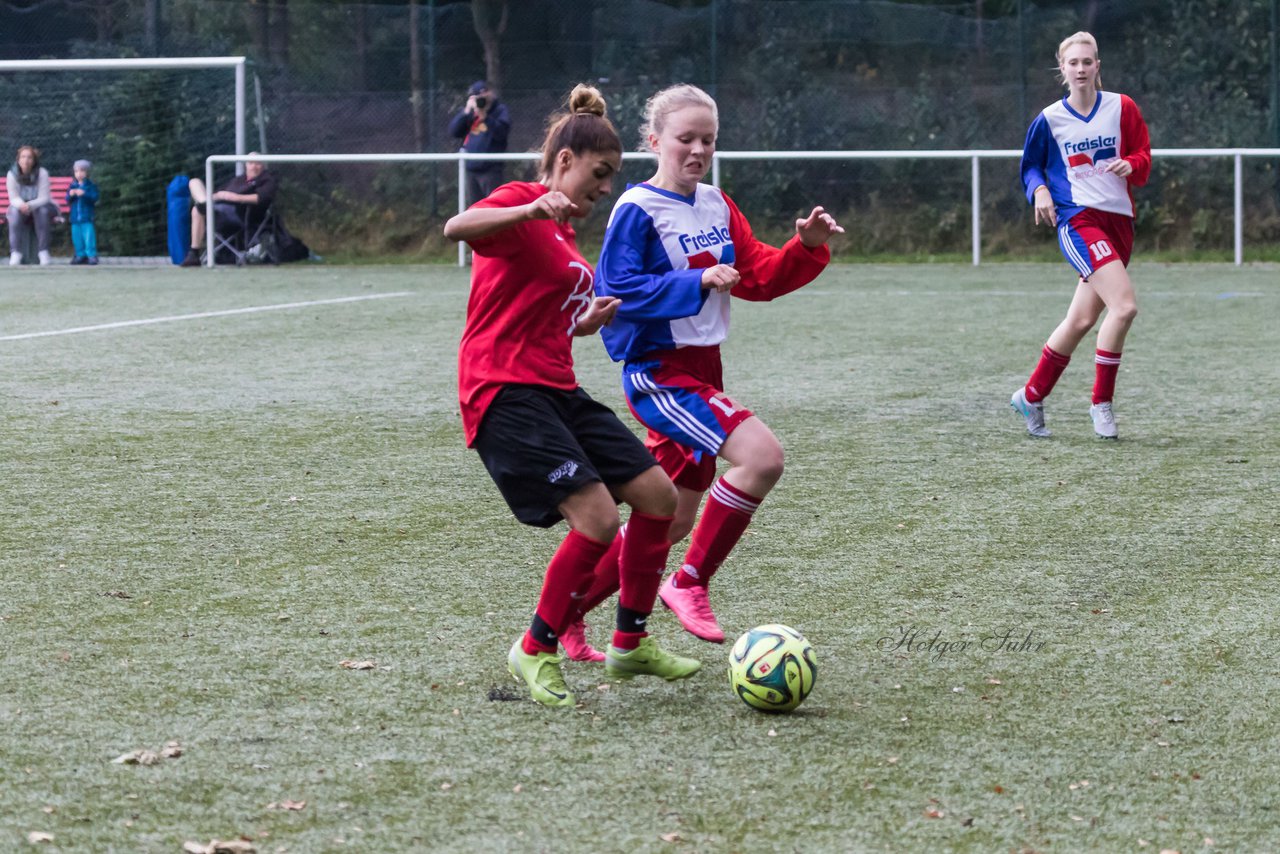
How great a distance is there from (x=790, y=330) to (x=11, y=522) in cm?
716

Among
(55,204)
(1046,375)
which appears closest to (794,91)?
(55,204)

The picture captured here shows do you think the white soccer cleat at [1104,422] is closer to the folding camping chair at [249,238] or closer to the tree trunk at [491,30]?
the folding camping chair at [249,238]

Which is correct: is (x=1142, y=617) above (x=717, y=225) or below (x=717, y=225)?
below

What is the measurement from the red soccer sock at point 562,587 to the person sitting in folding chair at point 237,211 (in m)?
15.3

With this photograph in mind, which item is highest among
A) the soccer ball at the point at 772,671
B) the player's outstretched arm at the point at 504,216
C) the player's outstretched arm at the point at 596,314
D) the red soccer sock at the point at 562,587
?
the player's outstretched arm at the point at 504,216

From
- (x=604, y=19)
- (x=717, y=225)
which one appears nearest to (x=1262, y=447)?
(x=717, y=225)

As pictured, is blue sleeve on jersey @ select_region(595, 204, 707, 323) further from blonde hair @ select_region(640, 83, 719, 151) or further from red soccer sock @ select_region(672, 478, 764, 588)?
red soccer sock @ select_region(672, 478, 764, 588)

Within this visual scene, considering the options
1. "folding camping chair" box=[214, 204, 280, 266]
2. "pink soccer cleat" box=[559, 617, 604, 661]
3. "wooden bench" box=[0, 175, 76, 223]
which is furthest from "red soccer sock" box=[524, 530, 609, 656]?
"wooden bench" box=[0, 175, 76, 223]

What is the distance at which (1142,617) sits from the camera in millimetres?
4316

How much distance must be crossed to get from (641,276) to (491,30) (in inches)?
715

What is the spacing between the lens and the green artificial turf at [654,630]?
9.71 feet

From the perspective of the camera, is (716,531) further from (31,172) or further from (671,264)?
(31,172)

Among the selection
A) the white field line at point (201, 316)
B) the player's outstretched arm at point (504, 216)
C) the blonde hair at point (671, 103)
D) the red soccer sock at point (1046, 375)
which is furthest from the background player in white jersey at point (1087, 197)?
the white field line at point (201, 316)

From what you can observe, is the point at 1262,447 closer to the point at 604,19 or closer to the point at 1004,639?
the point at 1004,639
